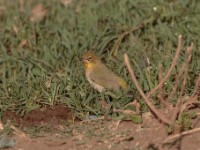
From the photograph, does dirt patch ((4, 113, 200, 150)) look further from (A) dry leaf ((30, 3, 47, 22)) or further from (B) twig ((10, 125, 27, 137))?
(A) dry leaf ((30, 3, 47, 22))

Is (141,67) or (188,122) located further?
(141,67)

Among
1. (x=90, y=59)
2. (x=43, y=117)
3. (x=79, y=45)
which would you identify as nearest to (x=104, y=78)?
(x=90, y=59)

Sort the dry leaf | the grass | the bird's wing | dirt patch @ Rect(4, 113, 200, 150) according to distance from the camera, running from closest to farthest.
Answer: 1. dirt patch @ Rect(4, 113, 200, 150)
2. the grass
3. the bird's wing
4. the dry leaf

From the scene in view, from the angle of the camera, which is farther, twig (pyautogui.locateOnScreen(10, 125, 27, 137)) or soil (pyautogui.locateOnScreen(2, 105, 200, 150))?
twig (pyautogui.locateOnScreen(10, 125, 27, 137))

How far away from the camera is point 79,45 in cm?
795

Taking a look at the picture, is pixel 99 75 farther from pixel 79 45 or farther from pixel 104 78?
pixel 79 45

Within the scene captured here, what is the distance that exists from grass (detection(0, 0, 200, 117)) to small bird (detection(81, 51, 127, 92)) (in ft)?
0.29

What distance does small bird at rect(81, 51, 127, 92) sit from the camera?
21.0ft

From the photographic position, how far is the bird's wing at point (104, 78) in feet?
21.2

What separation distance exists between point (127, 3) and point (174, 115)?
13.5 ft

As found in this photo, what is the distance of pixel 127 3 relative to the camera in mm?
8867

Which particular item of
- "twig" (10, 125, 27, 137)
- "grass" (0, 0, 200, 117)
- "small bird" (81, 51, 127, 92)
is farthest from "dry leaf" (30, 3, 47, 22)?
"twig" (10, 125, 27, 137)

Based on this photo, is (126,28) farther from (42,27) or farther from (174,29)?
(42,27)

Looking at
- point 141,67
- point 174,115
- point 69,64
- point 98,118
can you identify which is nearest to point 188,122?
point 174,115
